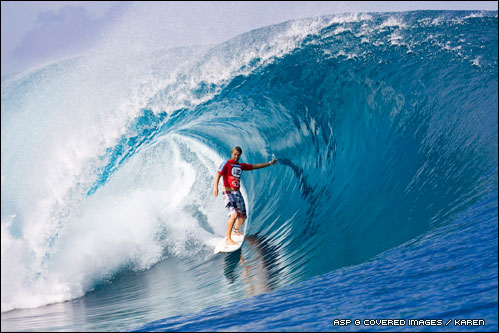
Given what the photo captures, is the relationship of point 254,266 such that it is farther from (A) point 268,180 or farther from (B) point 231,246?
(A) point 268,180

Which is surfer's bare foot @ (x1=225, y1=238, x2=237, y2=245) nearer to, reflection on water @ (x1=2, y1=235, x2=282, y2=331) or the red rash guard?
reflection on water @ (x1=2, y1=235, x2=282, y2=331)

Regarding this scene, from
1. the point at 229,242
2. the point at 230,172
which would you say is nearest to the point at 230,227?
the point at 229,242

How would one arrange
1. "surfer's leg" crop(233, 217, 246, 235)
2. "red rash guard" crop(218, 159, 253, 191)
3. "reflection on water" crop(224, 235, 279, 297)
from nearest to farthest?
1. "reflection on water" crop(224, 235, 279, 297)
2. "red rash guard" crop(218, 159, 253, 191)
3. "surfer's leg" crop(233, 217, 246, 235)

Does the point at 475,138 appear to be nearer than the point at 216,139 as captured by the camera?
Yes

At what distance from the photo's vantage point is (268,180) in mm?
9336

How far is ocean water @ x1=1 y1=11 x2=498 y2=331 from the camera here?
456cm

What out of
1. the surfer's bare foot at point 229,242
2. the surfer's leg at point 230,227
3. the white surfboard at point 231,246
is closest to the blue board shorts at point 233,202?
the surfer's leg at point 230,227

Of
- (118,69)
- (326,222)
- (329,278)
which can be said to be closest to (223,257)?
(326,222)

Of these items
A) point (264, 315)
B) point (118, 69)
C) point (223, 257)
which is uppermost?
point (118, 69)

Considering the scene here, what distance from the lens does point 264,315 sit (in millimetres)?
3984

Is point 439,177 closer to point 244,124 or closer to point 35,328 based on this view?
point 244,124

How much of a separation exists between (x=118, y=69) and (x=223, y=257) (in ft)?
13.1

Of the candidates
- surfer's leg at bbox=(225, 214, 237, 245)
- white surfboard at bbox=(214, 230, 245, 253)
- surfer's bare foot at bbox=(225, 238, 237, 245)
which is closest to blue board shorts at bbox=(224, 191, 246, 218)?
surfer's leg at bbox=(225, 214, 237, 245)

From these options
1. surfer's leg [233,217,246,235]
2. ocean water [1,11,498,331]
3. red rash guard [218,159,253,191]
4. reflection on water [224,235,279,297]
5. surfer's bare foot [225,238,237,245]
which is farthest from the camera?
surfer's bare foot [225,238,237,245]
